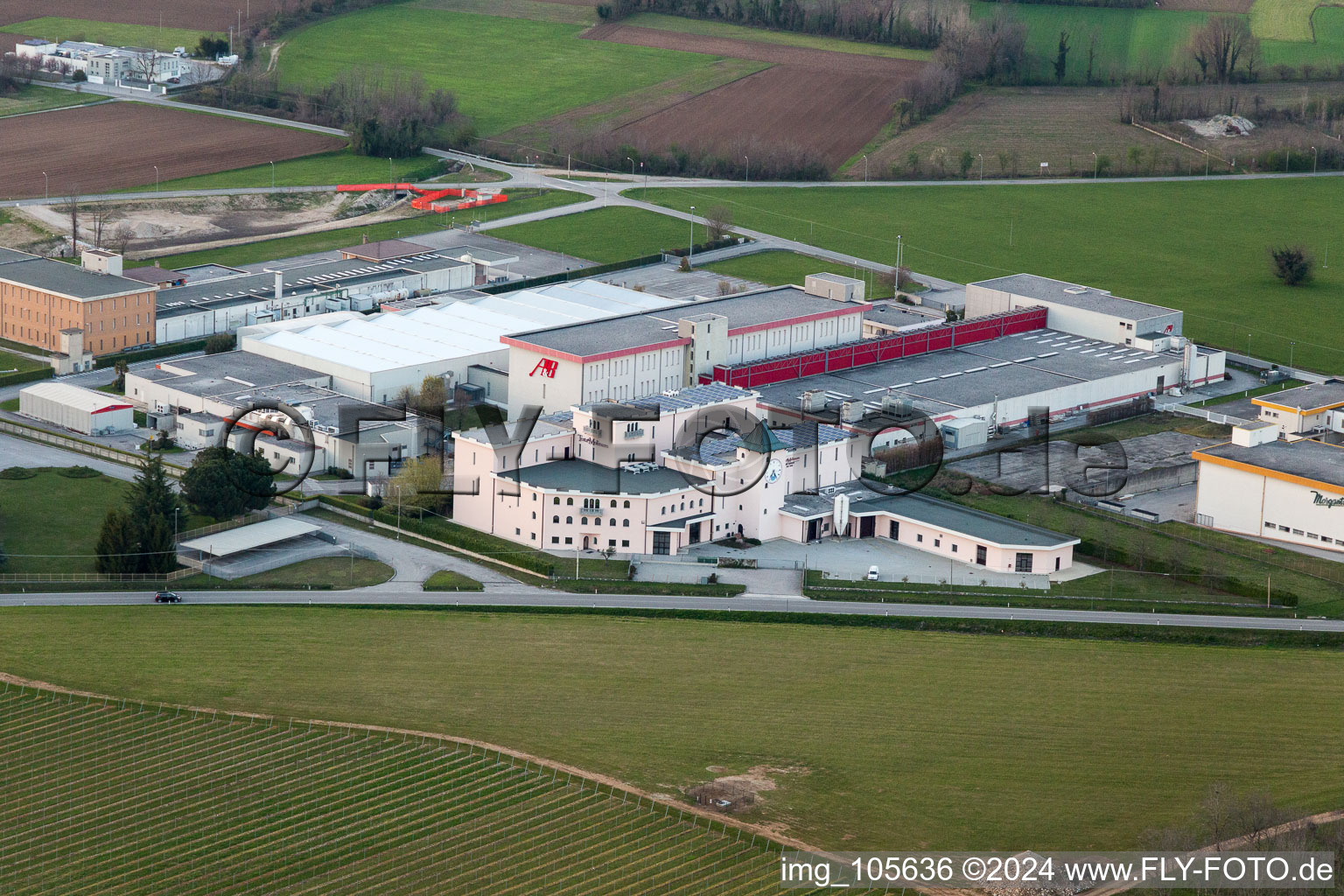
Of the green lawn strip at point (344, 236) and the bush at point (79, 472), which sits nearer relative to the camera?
the bush at point (79, 472)

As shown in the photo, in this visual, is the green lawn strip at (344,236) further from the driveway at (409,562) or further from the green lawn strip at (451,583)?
the green lawn strip at (451,583)

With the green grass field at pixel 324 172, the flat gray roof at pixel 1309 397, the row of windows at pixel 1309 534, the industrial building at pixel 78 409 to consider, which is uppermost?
the green grass field at pixel 324 172

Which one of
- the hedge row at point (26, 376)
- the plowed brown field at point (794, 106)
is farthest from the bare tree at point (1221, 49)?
the hedge row at point (26, 376)

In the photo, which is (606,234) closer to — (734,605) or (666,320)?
(666,320)

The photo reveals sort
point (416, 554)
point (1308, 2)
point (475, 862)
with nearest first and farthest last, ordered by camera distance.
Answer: point (475, 862)
point (416, 554)
point (1308, 2)

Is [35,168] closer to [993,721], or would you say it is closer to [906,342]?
[906,342]

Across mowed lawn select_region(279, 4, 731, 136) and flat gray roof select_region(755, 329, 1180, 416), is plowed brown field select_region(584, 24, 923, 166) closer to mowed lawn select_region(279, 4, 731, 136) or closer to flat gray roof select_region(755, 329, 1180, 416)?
mowed lawn select_region(279, 4, 731, 136)

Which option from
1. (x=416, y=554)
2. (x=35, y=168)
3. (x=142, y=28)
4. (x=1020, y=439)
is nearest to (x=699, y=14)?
(x=142, y=28)
